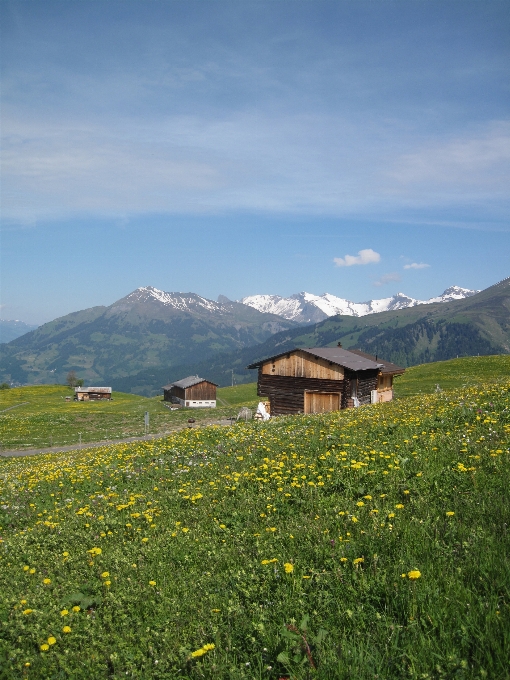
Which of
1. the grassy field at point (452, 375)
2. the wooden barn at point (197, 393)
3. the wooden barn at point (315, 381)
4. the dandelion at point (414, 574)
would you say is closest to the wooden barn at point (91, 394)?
the wooden barn at point (197, 393)

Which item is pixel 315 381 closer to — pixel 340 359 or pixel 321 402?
pixel 321 402

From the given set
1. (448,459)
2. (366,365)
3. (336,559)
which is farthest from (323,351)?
(336,559)

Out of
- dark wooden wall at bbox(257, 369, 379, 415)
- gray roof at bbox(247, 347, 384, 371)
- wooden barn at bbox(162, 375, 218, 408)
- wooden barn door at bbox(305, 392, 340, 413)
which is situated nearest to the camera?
gray roof at bbox(247, 347, 384, 371)

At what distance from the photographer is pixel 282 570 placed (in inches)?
271

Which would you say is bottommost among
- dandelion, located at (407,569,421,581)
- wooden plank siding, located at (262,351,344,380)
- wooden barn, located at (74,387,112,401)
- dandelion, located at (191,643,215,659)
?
wooden barn, located at (74,387,112,401)

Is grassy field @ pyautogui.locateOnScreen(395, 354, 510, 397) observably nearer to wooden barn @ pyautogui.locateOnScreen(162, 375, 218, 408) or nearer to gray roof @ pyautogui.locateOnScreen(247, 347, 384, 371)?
gray roof @ pyautogui.locateOnScreen(247, 347, 384, 371)

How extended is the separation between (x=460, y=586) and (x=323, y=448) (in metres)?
7.74

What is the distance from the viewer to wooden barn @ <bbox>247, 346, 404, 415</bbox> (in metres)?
42.0

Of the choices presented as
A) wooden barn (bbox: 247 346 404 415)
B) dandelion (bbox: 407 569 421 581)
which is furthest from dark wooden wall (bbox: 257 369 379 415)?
dandelion (bbox: 407 569 421 581)

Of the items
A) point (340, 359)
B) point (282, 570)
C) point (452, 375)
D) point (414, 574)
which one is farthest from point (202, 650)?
point (452, 375)

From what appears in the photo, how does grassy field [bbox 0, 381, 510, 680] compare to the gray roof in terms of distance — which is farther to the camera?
the gray roof

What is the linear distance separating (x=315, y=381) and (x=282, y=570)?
120ft

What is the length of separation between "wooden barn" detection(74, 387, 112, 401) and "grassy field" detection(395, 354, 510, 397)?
83434 mm

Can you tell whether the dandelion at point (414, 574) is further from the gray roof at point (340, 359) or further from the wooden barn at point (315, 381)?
the wooden barn at point (315, 381)
